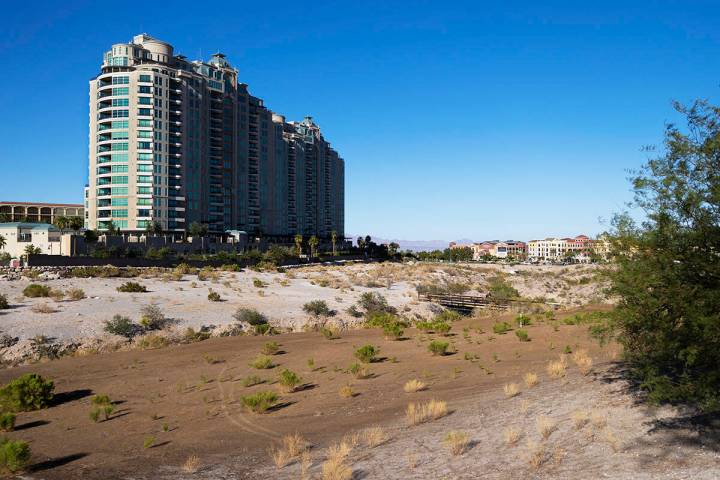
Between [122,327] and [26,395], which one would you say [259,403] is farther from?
[122,327]

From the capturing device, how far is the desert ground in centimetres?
1212

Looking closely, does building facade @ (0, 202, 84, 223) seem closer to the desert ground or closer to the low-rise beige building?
the low-rise beige building

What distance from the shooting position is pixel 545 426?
45.0ft

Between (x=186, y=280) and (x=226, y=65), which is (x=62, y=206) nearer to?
(x=226, y=65)

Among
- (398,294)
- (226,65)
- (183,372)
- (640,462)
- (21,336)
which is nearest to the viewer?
(640,462)

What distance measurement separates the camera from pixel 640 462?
11.4 m

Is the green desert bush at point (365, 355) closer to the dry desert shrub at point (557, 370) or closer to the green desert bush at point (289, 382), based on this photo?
the green desert bush at point (289, 382)

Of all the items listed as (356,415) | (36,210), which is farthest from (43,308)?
(36,210)

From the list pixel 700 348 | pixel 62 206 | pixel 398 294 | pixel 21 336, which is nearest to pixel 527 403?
pixel 700 348

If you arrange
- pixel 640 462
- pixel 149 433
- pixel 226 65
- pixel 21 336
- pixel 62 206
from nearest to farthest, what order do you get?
pixel 640 462 < pixel 149 433 < pixel 21 336 < pixel 226 65 < pixel 62 206

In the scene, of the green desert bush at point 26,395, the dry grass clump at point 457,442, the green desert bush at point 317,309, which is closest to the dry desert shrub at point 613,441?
the dry grass clump at point 457,442

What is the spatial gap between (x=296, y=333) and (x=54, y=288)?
2493cm

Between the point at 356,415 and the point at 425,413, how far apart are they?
261 centimetres

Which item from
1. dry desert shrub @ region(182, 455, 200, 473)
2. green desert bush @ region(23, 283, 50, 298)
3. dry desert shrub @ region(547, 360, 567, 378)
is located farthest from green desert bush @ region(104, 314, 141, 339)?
dry desert shrub @ region(547, 360, 567, 378)
